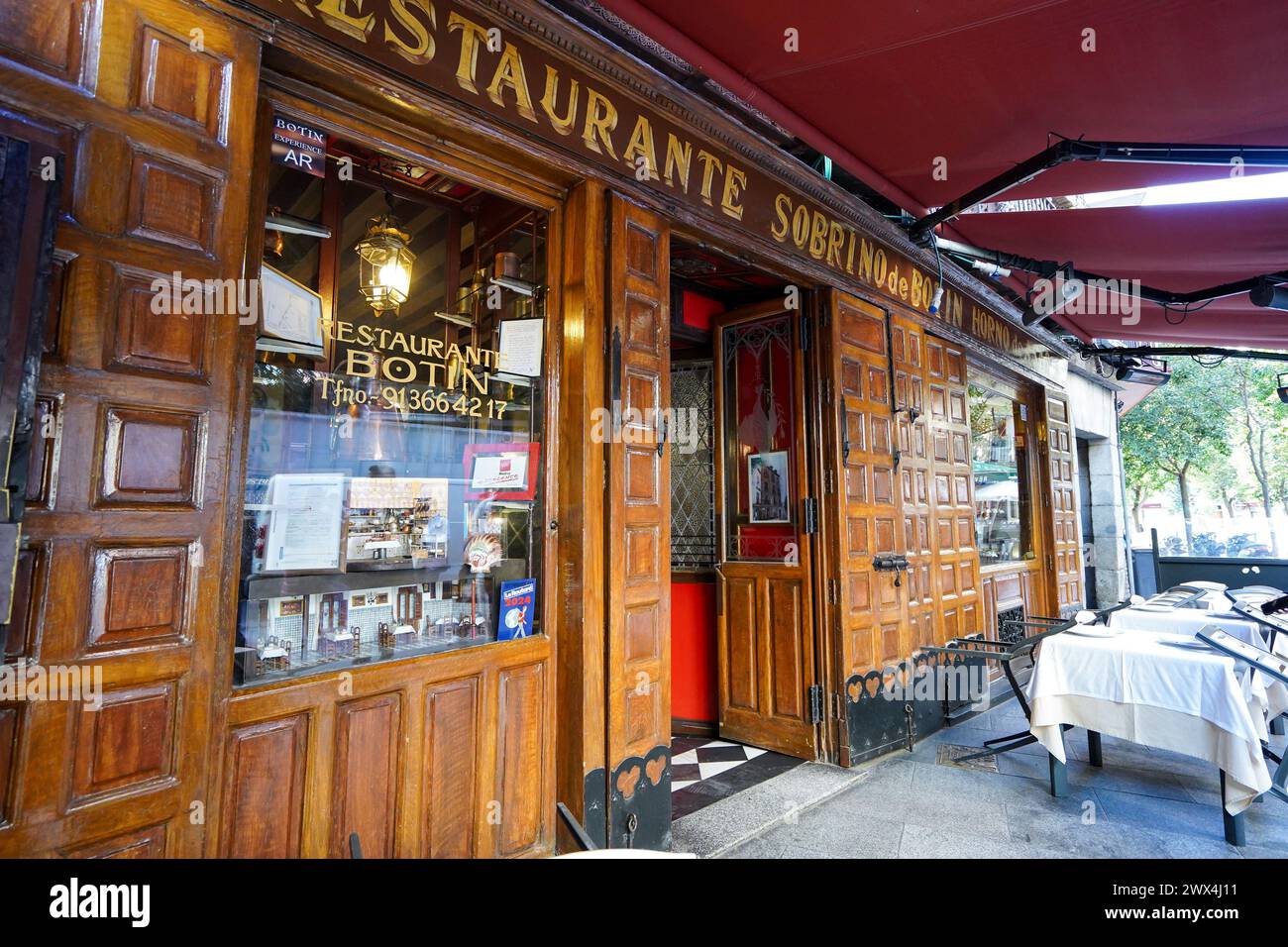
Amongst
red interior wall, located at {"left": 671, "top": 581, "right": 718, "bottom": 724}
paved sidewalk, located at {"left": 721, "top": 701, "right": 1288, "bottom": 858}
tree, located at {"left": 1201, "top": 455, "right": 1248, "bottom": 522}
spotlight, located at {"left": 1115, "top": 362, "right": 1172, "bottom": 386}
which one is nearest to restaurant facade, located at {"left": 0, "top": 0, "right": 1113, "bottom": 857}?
red interior wall, located at {"left": 671, "top": 581, "right": 718, "bottom": 724}

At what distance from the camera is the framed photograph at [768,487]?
4.37 metres

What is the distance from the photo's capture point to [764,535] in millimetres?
4473

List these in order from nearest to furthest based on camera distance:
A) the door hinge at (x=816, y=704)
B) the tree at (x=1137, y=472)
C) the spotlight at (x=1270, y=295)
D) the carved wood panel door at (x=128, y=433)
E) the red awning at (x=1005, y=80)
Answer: the carved wood panel door at (x=128, y=433) < the red awning at (x=1005, y=80) < the door hinge at (x=816, y=704) < the spotlight at (x=1270, y=295) < the tree at (x=1137, y=472)

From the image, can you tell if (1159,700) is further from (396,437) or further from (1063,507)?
(1063,507)

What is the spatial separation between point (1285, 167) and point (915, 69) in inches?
87.4

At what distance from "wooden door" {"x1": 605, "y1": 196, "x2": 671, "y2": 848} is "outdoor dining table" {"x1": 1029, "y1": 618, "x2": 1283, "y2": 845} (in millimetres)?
2271

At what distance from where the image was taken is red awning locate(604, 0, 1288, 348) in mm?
2299

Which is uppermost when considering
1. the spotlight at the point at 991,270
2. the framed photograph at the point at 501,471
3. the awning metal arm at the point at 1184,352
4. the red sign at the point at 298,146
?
the spotlight at the point at 991,270

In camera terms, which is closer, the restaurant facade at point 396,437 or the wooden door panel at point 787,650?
the restaurant facade at point 396,437

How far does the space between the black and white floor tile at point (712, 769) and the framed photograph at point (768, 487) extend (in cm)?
166

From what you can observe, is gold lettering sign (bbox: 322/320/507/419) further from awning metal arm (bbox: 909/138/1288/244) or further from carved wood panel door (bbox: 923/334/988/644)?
carved wood panel door (bbox: 923/334/988/644)

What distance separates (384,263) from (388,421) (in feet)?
2.17

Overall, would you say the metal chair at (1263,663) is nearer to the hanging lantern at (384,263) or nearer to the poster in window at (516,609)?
the poster in window at (516,609)

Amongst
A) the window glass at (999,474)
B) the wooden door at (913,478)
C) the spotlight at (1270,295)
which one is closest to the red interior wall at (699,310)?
the wooden door at (913,478)
